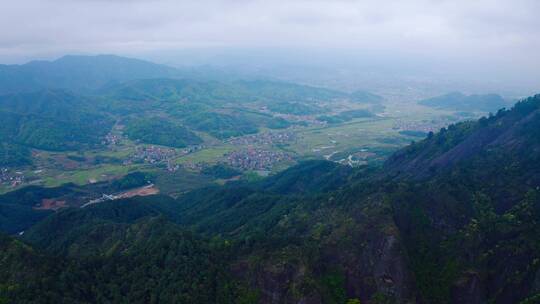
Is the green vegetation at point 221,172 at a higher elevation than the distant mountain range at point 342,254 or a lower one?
lower

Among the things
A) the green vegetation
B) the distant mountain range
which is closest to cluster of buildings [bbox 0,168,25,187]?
the green vegetation

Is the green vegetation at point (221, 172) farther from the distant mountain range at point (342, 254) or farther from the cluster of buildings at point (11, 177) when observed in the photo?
the distant mountain range at point (342, 254)

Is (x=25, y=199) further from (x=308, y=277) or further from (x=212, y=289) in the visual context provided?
(x=308, y=277)

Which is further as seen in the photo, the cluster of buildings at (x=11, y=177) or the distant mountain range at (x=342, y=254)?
the cluster of buildings at (x=11, y=177)

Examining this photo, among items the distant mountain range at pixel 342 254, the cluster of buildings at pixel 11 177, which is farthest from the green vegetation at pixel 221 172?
the distant mountain range at pixel 342 254

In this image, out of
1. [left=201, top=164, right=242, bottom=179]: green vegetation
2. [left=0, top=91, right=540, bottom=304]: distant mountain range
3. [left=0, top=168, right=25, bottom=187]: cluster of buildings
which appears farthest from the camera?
[left=201, top=164, right=242, bottom=179]: green vegetation

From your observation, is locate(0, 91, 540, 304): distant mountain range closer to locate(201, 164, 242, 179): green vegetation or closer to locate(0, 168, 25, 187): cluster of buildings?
locate(201, 164, 242, 179): green vegetation

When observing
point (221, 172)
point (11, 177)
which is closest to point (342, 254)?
point (221, 172)

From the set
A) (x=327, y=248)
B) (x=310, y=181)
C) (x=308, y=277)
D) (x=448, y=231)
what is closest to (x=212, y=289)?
(x=308, y=277)

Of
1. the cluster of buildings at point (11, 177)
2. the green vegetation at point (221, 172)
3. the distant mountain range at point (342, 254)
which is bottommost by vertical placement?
the cluster of buildings at point (11, 177)
